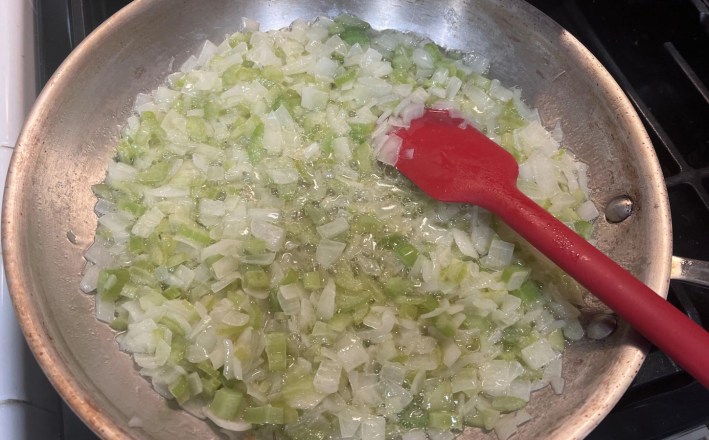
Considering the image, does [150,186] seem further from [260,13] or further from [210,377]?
[260,13]

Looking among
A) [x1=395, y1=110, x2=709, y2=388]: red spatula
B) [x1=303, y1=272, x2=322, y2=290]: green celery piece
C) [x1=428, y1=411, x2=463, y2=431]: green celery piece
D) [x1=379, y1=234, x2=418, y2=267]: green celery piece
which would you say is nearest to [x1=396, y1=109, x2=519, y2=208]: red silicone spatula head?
[x1=395, y1=110, x2=709, y2=388]: red spatula

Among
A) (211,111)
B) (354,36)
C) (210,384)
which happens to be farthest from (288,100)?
(210,384)

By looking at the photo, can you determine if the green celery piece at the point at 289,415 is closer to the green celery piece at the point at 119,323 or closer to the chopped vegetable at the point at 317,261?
the chopped vegetable at the point at 317,261

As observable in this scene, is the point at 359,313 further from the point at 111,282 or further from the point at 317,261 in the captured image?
the point at 111,282

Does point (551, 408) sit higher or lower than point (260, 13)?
lower

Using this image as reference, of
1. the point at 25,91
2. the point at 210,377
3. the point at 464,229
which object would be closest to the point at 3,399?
the point at 210,377

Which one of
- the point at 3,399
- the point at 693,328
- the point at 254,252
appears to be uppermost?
the point at 693,328

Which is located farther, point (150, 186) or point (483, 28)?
point (483, 28)
